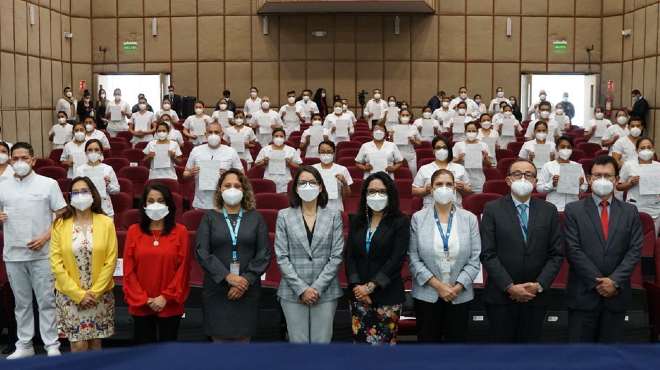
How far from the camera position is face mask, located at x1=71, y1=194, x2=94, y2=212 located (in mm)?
5715

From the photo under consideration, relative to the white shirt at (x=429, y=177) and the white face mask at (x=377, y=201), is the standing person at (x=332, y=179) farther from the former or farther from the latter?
the white face mask at (x=377, y=201)

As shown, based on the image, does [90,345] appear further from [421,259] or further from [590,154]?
[590,154]

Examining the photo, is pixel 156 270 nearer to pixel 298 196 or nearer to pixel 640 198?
pixel 298 196

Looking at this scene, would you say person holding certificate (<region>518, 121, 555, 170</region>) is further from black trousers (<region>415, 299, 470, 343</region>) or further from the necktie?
black trousers (<region>415, 299, 470, 343</region>)

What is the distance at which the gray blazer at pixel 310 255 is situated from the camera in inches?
212

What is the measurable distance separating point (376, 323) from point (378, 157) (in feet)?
14.2

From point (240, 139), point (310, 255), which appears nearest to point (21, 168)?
point (310, 255)

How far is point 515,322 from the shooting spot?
542 centimetres

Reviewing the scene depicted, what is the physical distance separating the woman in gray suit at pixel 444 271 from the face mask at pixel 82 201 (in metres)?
2.35

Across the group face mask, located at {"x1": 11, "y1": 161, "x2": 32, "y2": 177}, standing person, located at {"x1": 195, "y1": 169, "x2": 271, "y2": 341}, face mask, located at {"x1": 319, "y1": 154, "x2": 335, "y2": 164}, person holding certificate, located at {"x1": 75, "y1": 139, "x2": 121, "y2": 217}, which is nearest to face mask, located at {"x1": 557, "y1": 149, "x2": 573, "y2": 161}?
face mask, located at {"x1": 319, "y1": 154, "x2": 335, "y2": 164}

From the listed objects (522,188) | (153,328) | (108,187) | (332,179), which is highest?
(522,188)

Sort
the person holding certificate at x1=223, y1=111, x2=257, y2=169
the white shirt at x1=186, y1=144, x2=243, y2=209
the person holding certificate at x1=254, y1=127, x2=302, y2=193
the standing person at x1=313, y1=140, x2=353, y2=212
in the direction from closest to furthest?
the standing person at x1=313, y1=140, x2=353, y2=212 → the white shirt at x1=186, y1=144, x2=243, y2=209 → the person holding certificate at x1=254, y1=127, x2=302, y2=193 → the person holding certificate at x1=223, y1=111, x2=257, y2=169

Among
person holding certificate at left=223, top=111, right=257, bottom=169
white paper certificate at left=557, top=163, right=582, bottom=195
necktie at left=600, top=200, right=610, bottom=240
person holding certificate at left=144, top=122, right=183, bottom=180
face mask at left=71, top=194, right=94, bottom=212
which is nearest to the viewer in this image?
necktie at left=600, top=200, right=610, bottom=240

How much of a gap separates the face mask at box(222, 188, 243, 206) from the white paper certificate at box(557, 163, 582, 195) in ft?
13.7
